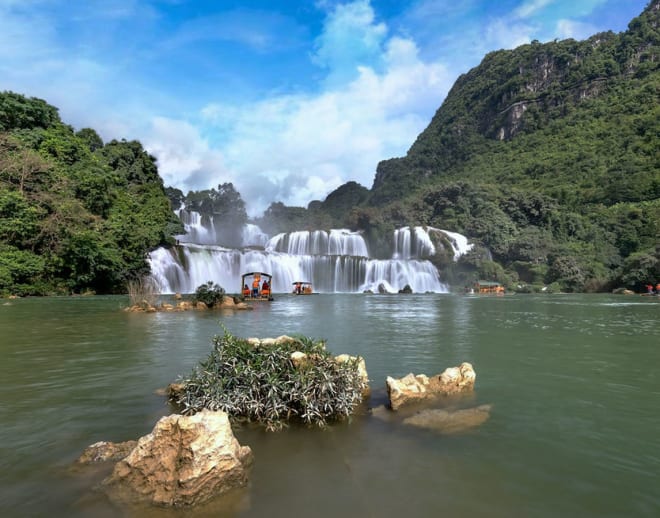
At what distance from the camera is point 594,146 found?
75125mm

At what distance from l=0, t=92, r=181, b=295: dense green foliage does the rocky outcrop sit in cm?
2846

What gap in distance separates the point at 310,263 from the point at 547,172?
5875 cm

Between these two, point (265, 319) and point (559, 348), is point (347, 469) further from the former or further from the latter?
point (265, 319)

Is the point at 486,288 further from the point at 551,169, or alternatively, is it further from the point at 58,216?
the point at 551,169

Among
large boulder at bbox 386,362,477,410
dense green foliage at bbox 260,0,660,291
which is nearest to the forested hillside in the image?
dense green foliage at bbox 260,0,660,291

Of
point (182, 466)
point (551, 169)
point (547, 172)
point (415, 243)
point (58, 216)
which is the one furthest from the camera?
point (547, 172)

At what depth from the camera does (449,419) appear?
4.69 m

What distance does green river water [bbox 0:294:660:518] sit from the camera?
116 inches

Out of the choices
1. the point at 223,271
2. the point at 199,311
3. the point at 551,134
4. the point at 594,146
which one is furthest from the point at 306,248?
the point at 551,134

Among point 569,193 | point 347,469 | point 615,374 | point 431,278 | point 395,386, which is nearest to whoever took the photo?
point 347,469

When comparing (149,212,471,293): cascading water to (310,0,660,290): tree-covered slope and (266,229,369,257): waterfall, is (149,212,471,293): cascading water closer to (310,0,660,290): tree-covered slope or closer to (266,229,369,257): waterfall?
(266,229,369,257): waterfall

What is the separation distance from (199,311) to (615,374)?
15721 millimetres

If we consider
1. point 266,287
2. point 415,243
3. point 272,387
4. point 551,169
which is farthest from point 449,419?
point 551,169

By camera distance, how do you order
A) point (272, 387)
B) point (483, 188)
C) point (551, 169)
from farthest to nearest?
point (551, 169)
point (483, 188)
point (272, 387)
